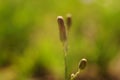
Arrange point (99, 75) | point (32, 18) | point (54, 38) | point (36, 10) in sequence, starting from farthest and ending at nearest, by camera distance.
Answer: point (36, 10), point (32, 18), point (54, 38), point (99, 75)

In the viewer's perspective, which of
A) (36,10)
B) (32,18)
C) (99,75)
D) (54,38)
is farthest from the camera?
(36,10)

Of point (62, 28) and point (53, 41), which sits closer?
point (62, 28)

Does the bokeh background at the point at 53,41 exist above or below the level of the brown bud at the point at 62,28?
below

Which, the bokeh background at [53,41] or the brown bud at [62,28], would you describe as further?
the bokeh background at [53,41]

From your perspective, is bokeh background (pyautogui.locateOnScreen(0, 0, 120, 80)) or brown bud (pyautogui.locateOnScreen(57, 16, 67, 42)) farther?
bokeh background (pyautogui.locateOnScreen(0, 0, 120, 80))

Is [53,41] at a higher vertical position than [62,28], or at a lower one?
lower

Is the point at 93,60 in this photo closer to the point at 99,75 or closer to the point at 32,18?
the point at 99,75

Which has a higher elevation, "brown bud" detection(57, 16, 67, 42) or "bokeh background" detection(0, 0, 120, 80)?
"brown bud" detection(57, 16, 67, 42)

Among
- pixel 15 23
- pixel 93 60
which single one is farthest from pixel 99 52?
pixel 15 23
